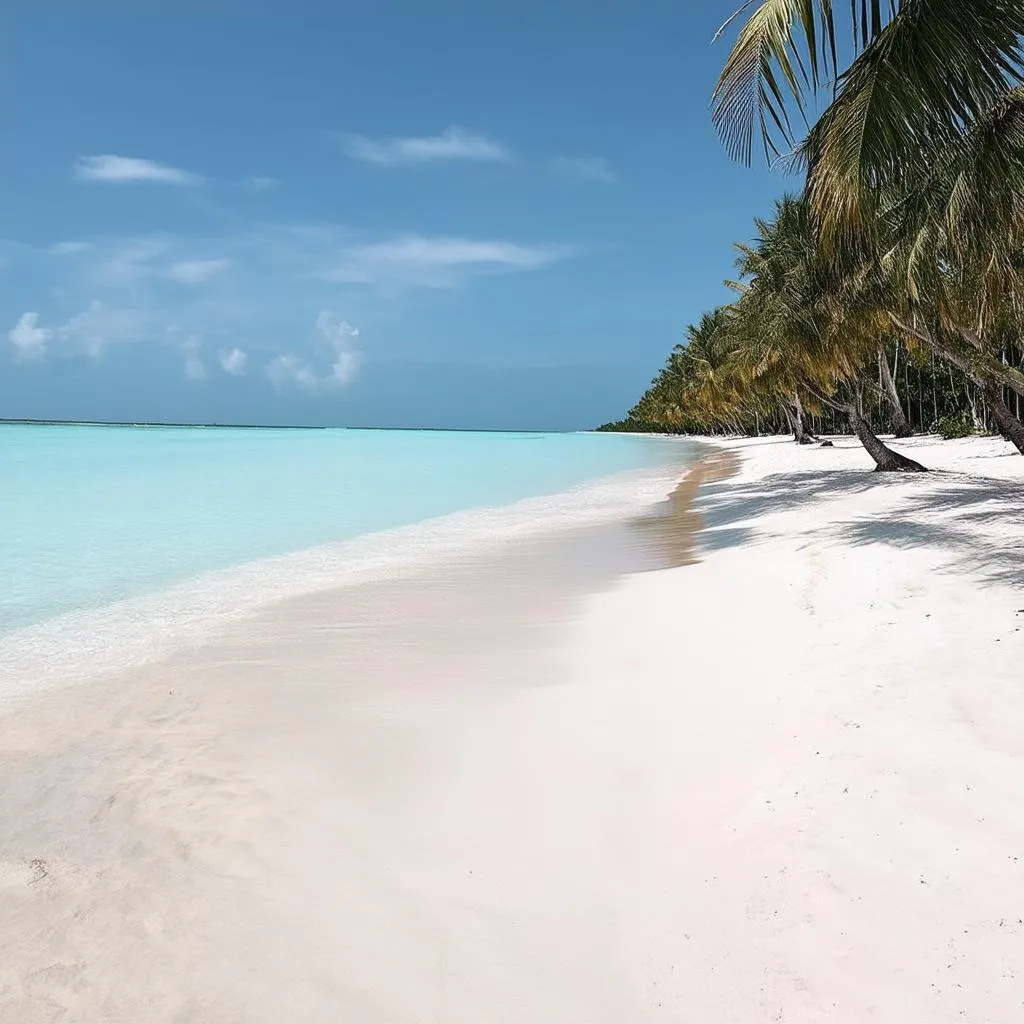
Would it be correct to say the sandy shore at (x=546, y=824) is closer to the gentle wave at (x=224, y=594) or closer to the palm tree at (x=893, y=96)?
the gentle wave at (x=224, y=594)

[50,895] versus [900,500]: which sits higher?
[900,500]

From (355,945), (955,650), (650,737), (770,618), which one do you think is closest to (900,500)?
(770,618)

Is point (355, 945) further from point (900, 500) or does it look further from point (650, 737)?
point (900, 500)

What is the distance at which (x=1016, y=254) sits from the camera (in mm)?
9938

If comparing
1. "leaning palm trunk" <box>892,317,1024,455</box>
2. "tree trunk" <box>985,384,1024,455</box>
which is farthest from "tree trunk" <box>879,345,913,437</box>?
"leaning palm trunk" <box>892,317,1024,455</box>

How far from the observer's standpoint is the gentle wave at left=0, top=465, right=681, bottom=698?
6.54 m

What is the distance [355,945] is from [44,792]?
228 centimetres

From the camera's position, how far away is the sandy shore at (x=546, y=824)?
252 cm

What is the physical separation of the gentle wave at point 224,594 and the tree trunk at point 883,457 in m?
6.61

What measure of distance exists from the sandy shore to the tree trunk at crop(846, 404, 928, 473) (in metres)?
13.7

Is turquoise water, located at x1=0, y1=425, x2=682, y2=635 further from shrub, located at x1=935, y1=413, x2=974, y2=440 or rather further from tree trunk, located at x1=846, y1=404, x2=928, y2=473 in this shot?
shrub, located at x1=935, y1=413, x2=974, y2=440

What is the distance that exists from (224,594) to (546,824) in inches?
270

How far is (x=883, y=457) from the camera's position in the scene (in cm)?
2000

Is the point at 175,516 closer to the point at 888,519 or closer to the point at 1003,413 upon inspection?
the point at 888,519
